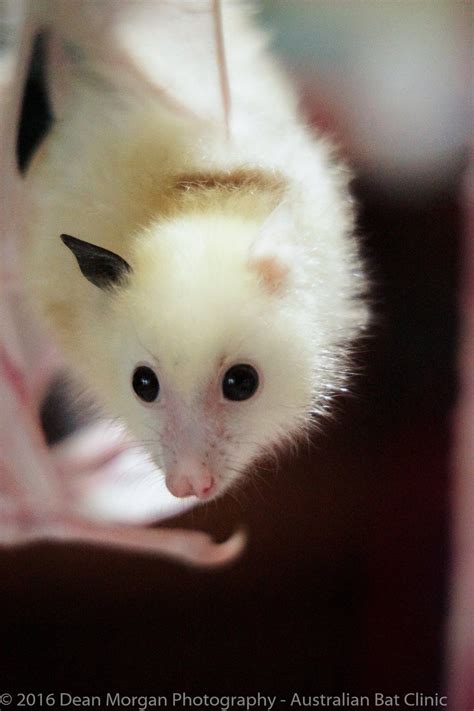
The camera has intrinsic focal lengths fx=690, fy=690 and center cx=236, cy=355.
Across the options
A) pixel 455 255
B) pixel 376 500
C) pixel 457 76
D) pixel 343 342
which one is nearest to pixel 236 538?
pixel 376 500

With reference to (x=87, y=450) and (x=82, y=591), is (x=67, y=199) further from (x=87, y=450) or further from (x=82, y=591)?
(x=82, y=591)

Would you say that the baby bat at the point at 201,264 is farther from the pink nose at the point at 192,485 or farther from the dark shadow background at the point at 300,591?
the dark shadow background at the point at 300,591

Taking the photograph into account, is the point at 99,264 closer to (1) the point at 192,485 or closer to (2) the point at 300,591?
(1) the point at 192,485

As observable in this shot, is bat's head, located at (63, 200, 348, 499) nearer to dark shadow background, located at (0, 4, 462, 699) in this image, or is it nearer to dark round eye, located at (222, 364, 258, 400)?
dark round eye, located at (222, 364, 258, 400)

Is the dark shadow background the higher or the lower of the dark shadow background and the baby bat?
the lower

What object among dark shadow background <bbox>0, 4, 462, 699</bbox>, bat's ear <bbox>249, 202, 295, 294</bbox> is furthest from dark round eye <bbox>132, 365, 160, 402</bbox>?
dark shadow background <bbox>0, 4, 462, 699</bbox>

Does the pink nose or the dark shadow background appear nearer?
the pink nose

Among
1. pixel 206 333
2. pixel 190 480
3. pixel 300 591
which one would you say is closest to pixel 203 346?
pixel 206 333

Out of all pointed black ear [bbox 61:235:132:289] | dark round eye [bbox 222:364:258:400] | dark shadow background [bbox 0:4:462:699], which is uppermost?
pointed black ear [bbox 61:235:132:289]

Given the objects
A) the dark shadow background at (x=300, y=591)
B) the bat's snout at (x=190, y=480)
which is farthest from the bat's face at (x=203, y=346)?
the dark shadow background at (x=300, y=591)
